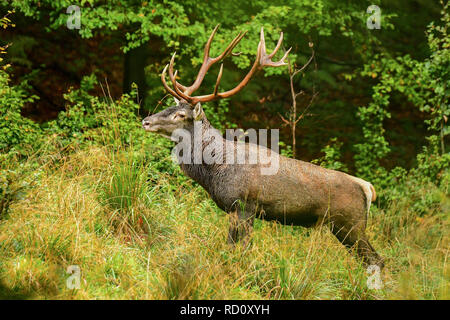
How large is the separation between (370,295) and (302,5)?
21.0 ft

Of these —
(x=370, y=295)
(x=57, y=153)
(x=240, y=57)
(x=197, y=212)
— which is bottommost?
(x=370, y=295)

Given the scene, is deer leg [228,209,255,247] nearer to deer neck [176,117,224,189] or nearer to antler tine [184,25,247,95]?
deer neck [176,117,224,189]

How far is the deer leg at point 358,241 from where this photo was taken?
5805 millimetres

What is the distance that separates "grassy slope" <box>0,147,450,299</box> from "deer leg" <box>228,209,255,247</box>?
0.13 metres

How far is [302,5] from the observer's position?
1016cm

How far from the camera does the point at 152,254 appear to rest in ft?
17.7

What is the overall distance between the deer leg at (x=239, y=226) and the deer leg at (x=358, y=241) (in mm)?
862

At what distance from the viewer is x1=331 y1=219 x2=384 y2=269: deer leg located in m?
5.80

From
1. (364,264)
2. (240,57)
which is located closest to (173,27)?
(240,57)

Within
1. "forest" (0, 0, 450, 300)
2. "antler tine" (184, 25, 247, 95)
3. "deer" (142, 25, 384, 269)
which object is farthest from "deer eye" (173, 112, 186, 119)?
"forest" (0, 0, 450, 300)

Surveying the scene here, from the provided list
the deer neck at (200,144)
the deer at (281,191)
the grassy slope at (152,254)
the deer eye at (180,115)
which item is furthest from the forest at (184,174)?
the deer eye at (180,115)

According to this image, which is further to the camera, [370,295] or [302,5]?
[302,5]

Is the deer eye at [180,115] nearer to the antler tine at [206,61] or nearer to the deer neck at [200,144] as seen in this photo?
the deer neck at [200,144]
